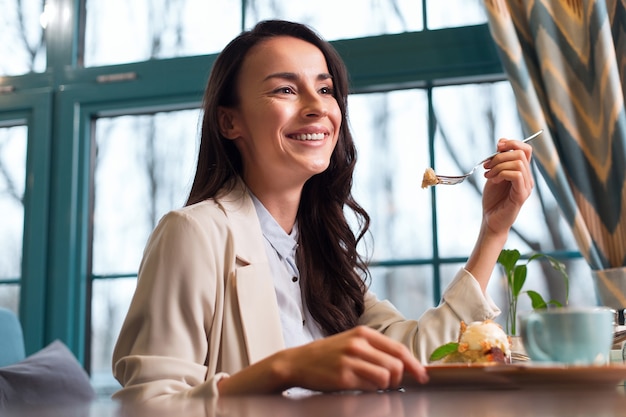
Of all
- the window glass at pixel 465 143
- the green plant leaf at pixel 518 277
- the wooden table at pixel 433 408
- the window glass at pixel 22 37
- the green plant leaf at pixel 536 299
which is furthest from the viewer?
the window glass at pixel 22 37

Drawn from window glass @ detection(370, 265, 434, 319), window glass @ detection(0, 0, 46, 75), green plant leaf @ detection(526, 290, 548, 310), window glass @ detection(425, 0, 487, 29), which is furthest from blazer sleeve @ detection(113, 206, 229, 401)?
window glass @ detection(0, 0, 46, 75)

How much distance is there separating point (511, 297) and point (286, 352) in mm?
1768

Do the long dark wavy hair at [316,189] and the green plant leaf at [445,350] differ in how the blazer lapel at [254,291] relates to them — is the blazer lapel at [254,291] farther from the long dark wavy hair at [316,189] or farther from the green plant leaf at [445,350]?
the green plant leaf at [445,350]

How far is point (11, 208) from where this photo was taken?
10.8 ft

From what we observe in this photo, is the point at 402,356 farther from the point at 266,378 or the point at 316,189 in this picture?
the point at 316,189

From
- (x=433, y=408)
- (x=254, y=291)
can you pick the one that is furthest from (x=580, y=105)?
(x=433, y=408)

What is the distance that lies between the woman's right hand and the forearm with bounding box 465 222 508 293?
2.56 ft

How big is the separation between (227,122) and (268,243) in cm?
32

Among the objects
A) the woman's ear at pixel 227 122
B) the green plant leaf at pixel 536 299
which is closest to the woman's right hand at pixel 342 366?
the woman's ear at pixel 227 122

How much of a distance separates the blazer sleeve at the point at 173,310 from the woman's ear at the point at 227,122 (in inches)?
15.6

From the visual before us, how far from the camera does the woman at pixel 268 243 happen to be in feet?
4.50

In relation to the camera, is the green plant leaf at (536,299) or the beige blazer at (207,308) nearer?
the beige blazer at (207,308)

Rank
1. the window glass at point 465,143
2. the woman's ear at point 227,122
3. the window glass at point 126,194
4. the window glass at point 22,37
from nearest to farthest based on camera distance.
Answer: the woman's ear at point 227,122, the window glass at point 465,143, the window glass at point 126,194, the window glass at point 22,37

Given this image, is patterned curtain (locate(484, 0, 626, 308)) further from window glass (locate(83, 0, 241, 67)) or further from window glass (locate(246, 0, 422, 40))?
→ window glass (locate(83, 0, 241, 67))
